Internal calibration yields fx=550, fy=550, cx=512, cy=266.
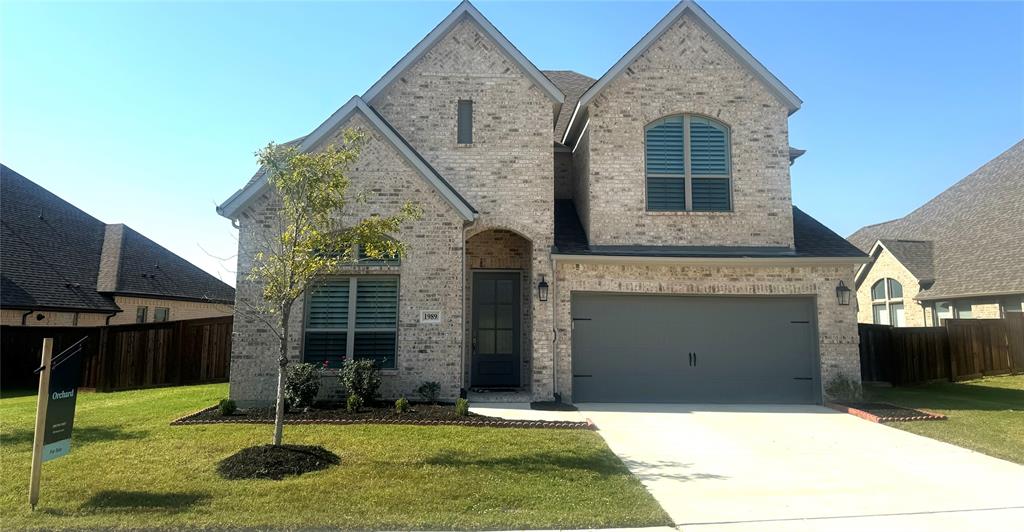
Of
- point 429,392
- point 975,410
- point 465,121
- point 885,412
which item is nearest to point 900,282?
point 975,410

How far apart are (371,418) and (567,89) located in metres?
11.5

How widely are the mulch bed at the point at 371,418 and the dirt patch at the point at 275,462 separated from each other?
179 centimetres

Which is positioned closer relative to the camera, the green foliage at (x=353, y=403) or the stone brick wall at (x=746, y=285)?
the green foliage at (x=353, y=403)

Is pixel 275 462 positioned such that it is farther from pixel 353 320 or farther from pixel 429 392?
pixel 353 320

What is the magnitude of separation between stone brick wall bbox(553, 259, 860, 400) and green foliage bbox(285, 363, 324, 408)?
4732 millimetres

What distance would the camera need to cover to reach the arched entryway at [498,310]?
12.6m

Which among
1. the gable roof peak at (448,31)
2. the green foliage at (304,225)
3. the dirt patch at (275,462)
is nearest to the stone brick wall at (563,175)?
the gable roof peak at (448,31)

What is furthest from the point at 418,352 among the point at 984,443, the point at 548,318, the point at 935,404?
the point at 935,404

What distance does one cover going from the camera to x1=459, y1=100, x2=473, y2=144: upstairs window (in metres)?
11.9

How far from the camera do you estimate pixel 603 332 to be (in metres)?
11.4

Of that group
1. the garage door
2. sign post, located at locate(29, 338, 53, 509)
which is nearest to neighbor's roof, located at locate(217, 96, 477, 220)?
the garage door

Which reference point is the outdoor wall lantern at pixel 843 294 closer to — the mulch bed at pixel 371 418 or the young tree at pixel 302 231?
the mulch bed at pixel 371 418

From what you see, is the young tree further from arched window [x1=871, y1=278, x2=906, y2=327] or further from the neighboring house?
arched window [x1=871, y1=278, x2=906, y2=327]

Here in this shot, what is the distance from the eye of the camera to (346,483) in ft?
18.6
